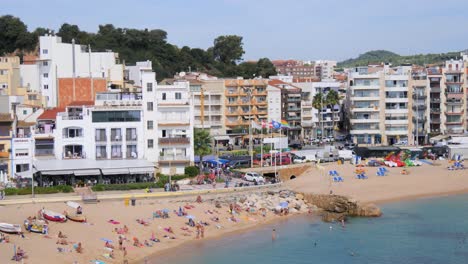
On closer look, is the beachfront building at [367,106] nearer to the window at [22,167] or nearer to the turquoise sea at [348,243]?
the turquoise sea at [348,243]

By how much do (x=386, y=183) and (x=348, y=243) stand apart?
76.8 feet

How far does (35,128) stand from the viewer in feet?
226

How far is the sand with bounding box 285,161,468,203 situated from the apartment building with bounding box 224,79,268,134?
78.1 feet

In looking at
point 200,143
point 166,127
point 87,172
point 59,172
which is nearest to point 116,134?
point 166,127

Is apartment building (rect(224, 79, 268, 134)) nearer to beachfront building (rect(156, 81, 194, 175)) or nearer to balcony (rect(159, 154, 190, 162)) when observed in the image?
beachfront building (rect(156, 81, 194, 175))

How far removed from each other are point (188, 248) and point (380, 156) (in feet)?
144

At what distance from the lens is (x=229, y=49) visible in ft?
484

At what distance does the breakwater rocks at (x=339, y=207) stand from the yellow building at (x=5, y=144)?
25053 millimetres

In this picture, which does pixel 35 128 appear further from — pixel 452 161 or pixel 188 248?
pixel 452 161

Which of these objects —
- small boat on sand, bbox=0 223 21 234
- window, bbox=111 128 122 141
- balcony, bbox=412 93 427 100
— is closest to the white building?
window, bbox=111 128 122 141

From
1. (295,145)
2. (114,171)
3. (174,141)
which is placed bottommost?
(295,145)

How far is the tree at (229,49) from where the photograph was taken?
147250 mm

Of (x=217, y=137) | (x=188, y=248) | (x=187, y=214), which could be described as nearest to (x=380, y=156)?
(x=217, y=137)

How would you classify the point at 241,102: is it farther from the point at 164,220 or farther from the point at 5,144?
the point at 164,220
